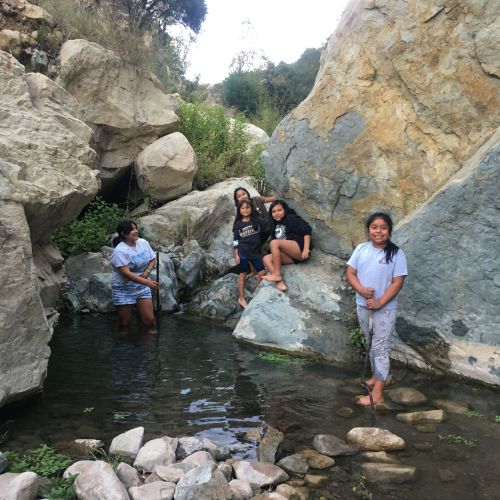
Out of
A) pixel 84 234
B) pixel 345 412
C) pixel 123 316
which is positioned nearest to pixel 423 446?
pixel 345 412

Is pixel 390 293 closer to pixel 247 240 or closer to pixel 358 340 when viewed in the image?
pixel 358 340

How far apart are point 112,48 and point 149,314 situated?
686 centimetres

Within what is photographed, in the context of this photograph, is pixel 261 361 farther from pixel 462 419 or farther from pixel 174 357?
pixel 462 419

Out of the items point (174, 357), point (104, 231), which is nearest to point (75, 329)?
point (174, 357)

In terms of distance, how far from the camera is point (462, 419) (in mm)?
4309

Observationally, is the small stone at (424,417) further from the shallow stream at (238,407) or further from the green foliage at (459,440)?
the green foliage at (459,440)

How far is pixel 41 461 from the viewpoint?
338 centimetres

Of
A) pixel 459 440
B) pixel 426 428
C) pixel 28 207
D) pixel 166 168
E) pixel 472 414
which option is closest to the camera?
pixel 459 440

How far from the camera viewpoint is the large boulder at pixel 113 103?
10422mm

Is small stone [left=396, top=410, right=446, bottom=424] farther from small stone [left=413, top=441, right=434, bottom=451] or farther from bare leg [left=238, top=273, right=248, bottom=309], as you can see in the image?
bare leg [left=238, top=273, right=248, bottom=309]

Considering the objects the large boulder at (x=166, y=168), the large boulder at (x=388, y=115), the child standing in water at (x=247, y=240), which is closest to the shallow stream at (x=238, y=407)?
the child standing in water at (x=247, y=240)

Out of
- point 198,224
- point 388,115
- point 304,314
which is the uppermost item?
point 388,115

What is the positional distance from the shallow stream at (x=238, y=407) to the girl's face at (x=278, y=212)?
183 cm

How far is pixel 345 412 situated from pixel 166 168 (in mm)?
7161
